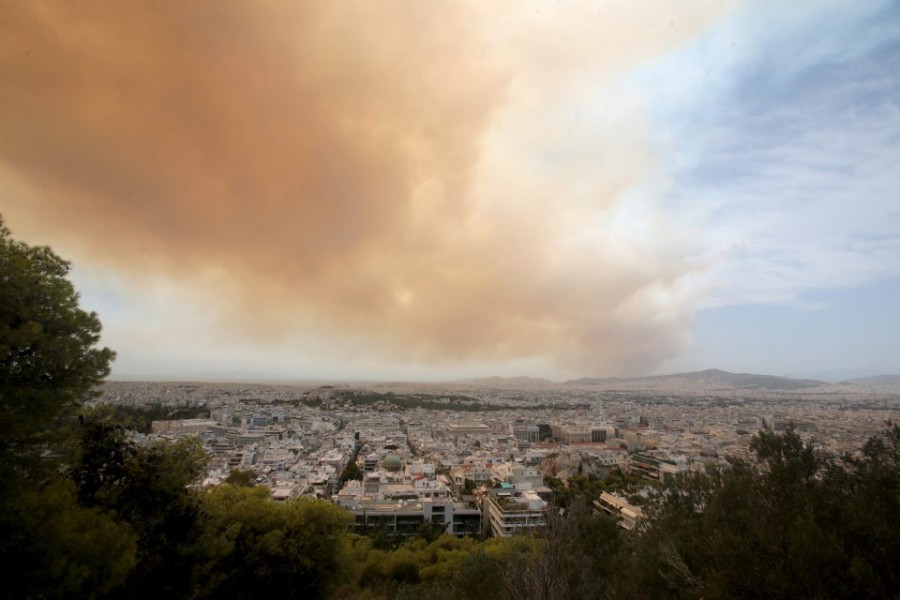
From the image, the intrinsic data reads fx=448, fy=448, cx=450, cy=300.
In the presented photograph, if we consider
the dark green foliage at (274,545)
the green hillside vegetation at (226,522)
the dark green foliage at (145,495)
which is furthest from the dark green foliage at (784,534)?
the dark green foliage at (145,495)

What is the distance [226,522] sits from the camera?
29.3 ft

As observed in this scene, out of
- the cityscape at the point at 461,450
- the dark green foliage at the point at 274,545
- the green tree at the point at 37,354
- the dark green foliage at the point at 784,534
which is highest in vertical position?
the green tree at the point at 37,354

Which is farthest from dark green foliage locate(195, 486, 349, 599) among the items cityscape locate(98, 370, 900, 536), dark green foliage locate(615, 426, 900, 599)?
dark green foliage locate(615, 426, 900, 599)

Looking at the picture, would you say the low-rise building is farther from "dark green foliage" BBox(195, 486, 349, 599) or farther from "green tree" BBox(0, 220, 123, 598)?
"green tree" BBox(0, 220, 123, 598)

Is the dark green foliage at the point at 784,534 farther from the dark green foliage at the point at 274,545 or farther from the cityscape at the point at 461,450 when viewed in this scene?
the dark green foliage at the point at 274,545

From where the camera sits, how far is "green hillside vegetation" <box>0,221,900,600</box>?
4531 millimetres

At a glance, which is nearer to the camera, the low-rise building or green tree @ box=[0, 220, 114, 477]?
green tree @ box=[0, 220, 114, 477]

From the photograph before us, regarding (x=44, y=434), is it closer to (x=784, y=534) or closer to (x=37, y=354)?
(x=37, y=354)

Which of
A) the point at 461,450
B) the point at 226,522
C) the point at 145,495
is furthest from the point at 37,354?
the point at 461,450

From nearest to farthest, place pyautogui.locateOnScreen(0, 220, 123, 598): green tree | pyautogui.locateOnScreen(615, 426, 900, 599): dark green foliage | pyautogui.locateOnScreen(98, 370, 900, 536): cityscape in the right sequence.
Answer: pyautogui.locateOnScreen(615, 426, 900, 599): dark green foliage, pyautogui.locateOnScreen(0, 220, 123, 598): green tree, pyautogui.locateOnScreen(98, 370, 900, 536): cityscape

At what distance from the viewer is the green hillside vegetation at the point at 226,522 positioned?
14.9 feet

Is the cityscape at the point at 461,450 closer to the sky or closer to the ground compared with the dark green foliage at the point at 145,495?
closer to the ground

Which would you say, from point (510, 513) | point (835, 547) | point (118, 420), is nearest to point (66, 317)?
point (118, 420)

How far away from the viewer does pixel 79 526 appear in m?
5.18
